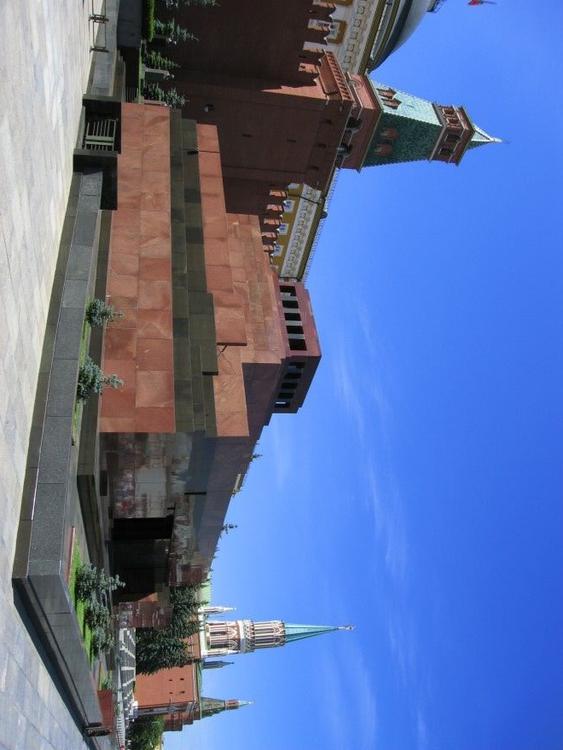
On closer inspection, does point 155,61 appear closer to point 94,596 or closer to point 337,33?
point 337,33

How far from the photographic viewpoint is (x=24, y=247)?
9.14 metres

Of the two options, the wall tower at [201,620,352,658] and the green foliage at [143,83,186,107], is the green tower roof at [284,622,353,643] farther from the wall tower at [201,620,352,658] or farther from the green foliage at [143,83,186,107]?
the green foliage at [143,83,186,107]

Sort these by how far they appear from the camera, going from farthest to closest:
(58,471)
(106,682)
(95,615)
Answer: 1. (106,682)
2. (95,615)
3. (58,471)

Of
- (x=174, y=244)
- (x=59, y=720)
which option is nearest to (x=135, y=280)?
(x=174, y=244)

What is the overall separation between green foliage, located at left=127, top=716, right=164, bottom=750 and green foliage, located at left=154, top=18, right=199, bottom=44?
52.0 m

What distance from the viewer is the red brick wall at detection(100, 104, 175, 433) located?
14.3m

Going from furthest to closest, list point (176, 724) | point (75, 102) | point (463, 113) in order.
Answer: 1. point (176, 724)
2. point (463, 113)
3. point (75, 102)

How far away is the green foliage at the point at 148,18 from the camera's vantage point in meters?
20.4

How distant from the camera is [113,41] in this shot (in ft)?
60.9

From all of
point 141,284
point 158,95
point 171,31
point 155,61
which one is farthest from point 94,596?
point 171,31

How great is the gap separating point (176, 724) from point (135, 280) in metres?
69.9

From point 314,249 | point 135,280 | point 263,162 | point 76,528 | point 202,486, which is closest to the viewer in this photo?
point 76,528

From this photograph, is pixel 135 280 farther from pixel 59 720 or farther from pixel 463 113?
pixel 463 113

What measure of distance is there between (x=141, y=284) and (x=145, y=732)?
52.5m
